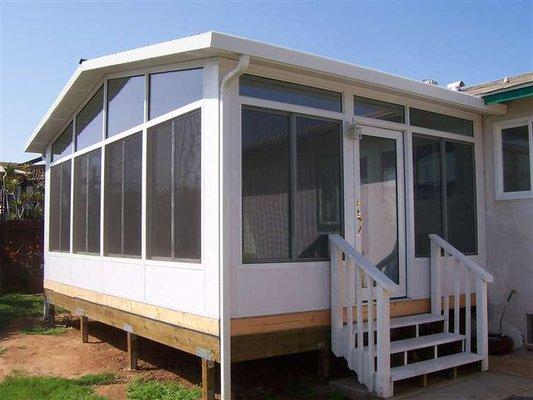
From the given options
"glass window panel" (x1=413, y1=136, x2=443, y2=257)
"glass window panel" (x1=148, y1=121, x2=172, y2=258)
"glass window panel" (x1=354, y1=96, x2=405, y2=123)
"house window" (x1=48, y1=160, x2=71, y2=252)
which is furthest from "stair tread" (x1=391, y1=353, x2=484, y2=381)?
"house window" (x1=48, y1=160, x2=71, y2=252)

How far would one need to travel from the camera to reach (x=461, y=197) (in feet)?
21.7


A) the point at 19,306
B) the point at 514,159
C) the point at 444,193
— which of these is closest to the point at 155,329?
the point at 444,193

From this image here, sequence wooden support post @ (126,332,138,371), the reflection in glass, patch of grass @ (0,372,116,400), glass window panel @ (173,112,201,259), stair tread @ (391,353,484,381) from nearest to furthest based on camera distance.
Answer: stair tread @ (391,353,484,381) → glass window panel @ (173,112,201,259) → patch of grass @ (0,372,116,400) → the reflection in glass → wooden support post @ (126,332,138,371)

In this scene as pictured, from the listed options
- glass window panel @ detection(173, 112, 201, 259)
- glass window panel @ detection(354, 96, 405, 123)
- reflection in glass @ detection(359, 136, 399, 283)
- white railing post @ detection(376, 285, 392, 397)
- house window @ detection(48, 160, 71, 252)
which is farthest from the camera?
house window @ detection(48, 160, 71, 252)

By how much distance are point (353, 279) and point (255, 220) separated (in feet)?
3.68

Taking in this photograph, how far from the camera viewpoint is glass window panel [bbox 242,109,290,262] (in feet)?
15.8

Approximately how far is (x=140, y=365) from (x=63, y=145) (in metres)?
3.77

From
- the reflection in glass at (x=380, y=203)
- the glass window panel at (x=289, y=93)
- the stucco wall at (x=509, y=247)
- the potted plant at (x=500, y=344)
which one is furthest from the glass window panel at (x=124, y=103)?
the potted plant at (x=500, y=344)

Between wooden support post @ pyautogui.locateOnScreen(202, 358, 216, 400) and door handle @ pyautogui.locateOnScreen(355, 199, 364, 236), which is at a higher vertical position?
door handle @ pyautogui.locateOnScreen(355, 199, 364, 236)

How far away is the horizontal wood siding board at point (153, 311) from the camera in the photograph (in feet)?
15.5

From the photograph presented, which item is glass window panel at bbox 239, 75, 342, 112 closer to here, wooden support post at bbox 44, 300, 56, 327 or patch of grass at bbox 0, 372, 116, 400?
patch of grass at bbox 0, 372, 116, 400

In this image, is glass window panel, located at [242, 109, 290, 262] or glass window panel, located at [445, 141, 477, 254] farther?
glass window panel, located at [445, 141, 477, 254]

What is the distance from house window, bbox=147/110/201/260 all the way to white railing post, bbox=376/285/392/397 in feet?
5.24

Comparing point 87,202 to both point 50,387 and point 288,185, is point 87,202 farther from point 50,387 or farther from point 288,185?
point 288,185
